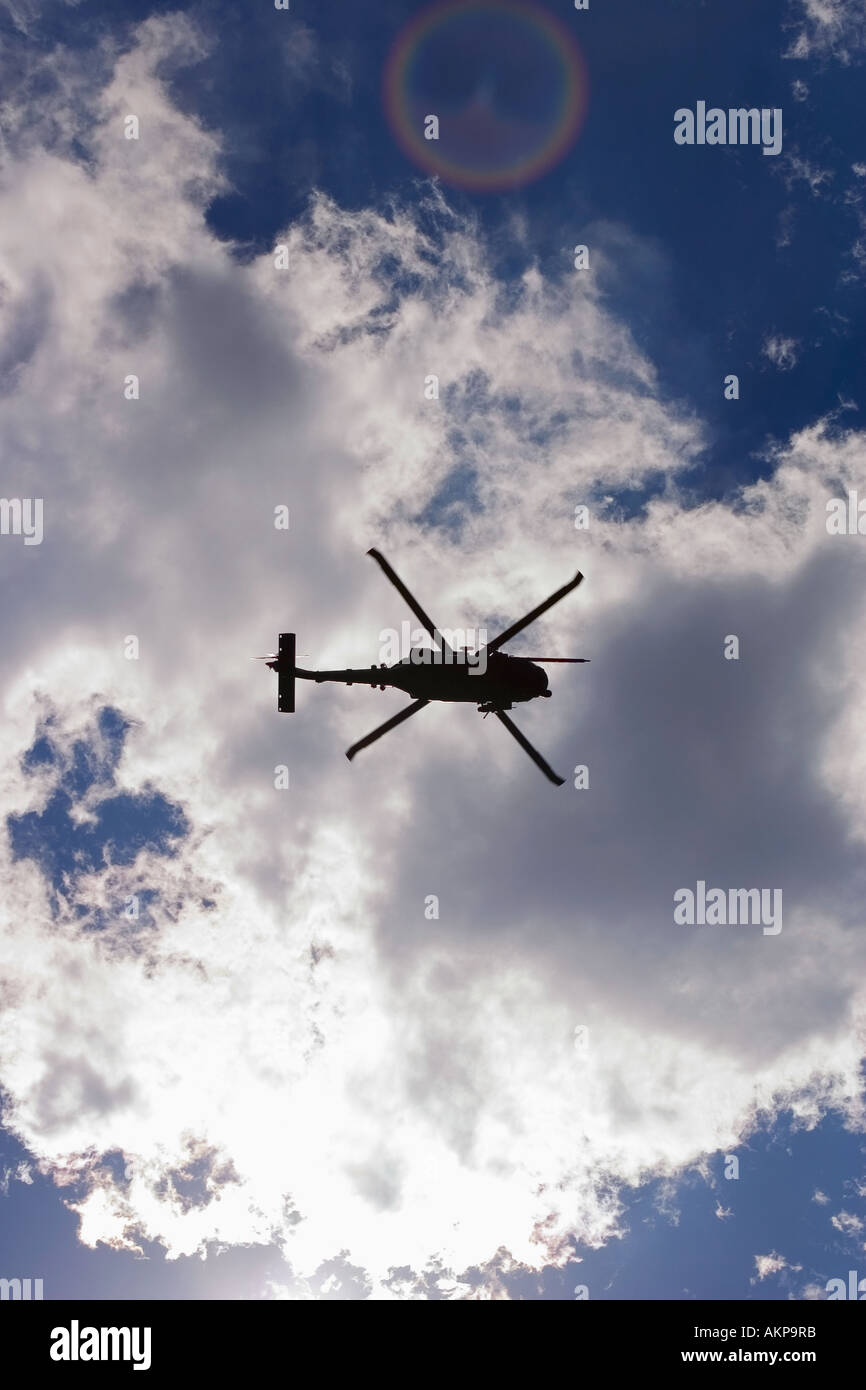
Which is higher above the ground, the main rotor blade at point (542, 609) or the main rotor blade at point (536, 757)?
the main rotor blade at point (542, 609)

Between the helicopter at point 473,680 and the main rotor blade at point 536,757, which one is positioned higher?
the helicopter at point 473,680

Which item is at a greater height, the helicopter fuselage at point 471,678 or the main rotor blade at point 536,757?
the helicopter fuselage at point 471,678

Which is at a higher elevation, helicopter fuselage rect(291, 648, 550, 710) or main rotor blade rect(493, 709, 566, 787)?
helicopter fuselage rect(291, 648, 550, 710)

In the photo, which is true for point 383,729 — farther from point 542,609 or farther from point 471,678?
point 542,609

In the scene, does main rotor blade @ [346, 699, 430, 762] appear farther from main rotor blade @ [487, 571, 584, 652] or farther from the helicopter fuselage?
main rotor blade @ [487, 571, 584, 652]

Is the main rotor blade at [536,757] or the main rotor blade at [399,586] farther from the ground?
the main rotor blade at [399,586]

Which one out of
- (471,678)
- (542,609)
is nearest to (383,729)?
(471,678)

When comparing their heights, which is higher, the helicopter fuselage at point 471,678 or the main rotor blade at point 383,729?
the helicopter fuselage at point 471,678

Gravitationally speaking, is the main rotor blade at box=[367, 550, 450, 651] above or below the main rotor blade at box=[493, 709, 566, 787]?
above

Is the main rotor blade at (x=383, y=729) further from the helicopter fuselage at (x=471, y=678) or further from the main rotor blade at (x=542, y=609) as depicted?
the main rotor blade at (x=542, y=609)
